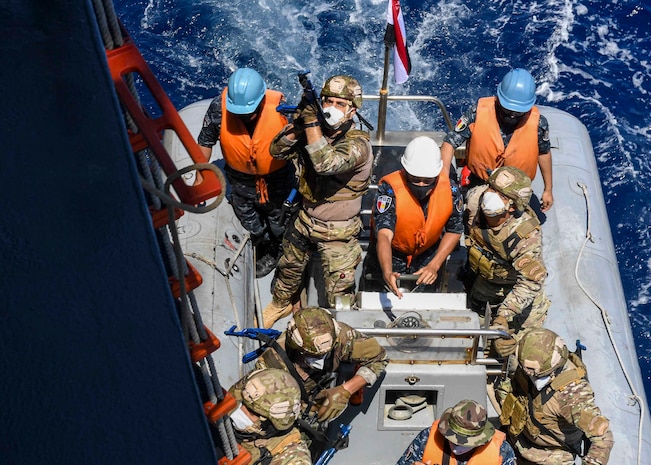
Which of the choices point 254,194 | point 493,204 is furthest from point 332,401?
Result: point 254,194

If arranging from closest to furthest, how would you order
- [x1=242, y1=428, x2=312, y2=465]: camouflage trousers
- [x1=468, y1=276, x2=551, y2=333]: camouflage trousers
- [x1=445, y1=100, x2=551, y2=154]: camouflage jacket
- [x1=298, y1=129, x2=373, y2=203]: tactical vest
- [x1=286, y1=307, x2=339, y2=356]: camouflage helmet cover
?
[x1=242, y1=428, x2=312, y2=465]: camouflage trousers
[x1=286, y1=307, x2=339, y2=356]: camouflage helmet cover
[x1=298, y1=129, x2=373, y2=203]: tactical vest
[x1=468, y1=276, x2=551, y2=333]: camouflage trousers
[x1=445, y1=100, x2=551, y2=154]: camouflage jacket

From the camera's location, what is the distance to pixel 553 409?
5055 mm

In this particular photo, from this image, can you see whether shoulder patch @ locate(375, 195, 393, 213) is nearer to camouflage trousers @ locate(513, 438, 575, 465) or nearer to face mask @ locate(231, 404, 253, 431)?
camouflage trousers @ locate(513, 438, 575, 465)

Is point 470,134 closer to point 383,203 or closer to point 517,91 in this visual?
point 517,91

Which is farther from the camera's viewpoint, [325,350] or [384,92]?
[384,92]

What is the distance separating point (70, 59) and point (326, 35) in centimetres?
1017

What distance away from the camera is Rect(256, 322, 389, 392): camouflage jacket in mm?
4992

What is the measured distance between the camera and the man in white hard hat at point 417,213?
5520 millimetres

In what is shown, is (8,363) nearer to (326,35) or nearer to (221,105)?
(221,105)

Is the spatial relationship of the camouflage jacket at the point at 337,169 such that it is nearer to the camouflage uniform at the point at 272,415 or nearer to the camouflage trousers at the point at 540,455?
the camouflage uniform at the point at 272,415

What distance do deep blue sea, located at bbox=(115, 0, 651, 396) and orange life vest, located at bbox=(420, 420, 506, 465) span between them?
650 centimetres

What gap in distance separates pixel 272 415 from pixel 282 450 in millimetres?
300

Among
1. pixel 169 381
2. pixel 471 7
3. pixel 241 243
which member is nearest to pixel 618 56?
pixel 471 7

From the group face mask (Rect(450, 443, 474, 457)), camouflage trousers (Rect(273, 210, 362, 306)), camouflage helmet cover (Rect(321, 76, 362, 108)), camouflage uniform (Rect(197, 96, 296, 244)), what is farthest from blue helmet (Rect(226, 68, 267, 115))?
face mask (Rect(450, 443, 474, 457))
